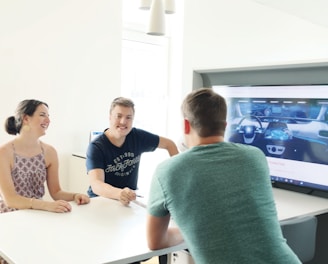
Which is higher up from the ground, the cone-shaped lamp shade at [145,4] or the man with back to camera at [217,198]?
the cone-shaped lamp shade at [145,4]

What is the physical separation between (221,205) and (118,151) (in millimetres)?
1249

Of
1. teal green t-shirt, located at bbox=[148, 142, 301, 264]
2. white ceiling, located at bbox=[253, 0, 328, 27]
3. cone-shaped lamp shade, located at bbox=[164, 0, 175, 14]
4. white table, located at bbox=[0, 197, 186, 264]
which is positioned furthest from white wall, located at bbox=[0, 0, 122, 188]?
teal green t-shirt, located at bbox=[148, 142, 301, 264]

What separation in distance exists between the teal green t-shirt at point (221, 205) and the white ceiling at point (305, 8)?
16.1ft

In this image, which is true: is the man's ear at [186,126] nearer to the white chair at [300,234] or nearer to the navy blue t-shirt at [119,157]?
the white chair at [300,234]

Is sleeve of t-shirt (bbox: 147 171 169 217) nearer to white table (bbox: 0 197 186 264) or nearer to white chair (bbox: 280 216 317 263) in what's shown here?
white table (bbox: 0 197 186 264)

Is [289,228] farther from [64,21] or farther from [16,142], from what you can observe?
[64,21]

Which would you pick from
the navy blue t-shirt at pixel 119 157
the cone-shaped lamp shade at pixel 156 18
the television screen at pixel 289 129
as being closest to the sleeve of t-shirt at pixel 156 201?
the navy blue t-shirt at pixel 119 157

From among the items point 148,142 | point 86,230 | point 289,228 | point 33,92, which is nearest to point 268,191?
point 289,228

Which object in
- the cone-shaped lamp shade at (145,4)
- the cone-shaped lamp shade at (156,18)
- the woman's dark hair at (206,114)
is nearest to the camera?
the woman's dark hair at (206,114)

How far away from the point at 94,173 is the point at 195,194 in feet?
3.55

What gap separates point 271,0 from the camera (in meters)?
5.79

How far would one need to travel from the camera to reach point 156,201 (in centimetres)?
125

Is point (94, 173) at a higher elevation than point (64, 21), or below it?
below

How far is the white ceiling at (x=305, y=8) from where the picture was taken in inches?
217
